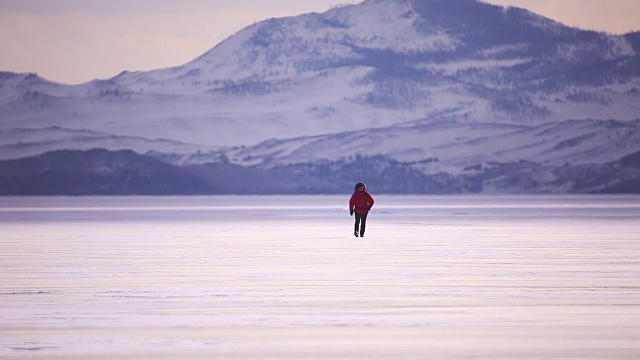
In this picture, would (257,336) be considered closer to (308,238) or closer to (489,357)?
(489,357)

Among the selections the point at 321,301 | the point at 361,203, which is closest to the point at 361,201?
the point at 361,203

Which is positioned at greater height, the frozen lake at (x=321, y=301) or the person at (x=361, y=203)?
the person at (x=361, y=203)

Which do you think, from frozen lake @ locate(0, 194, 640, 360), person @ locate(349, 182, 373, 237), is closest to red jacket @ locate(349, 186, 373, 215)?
person @ locate(349, 182, 373, 237)

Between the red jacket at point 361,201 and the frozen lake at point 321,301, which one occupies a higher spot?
the red jacket at point 361,201

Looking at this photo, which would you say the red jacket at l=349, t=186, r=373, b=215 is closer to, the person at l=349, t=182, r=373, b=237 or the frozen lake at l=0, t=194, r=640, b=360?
the person at l=349, t=182, r=373, b=237

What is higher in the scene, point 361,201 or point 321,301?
point 361,201

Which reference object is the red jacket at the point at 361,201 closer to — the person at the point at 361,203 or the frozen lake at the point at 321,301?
the person at the point at 361,203

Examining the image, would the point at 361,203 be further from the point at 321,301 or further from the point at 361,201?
the point at 321,301

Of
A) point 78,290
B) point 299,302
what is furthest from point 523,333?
point 78,290

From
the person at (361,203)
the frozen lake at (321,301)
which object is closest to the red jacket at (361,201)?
the person at (361,203)

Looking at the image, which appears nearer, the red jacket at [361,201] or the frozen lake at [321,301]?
the frozen lake at [321,301]

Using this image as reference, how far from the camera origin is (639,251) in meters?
24.4

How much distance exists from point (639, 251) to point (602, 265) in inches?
164

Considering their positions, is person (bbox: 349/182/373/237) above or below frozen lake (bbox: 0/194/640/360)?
above
